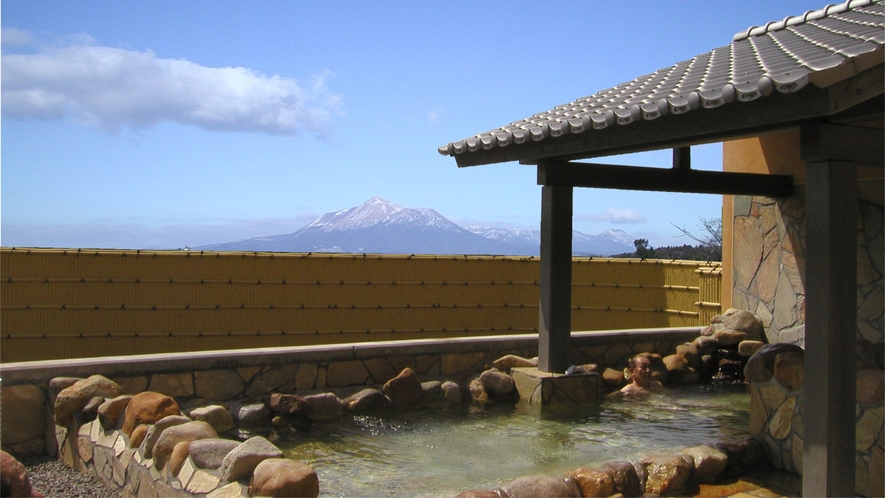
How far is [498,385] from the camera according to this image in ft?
28.5

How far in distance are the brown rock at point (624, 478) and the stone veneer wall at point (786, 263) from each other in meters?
3.59

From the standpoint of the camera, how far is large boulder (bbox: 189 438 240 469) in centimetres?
526

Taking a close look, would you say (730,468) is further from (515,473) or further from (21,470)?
(21,470)

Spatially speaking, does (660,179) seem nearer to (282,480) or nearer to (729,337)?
(729,337)

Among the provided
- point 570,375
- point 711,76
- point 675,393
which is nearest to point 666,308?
point 675,393

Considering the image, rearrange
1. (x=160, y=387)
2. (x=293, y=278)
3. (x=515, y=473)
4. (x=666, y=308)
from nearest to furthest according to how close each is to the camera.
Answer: (x=515, y=473)
(x=160, y=387)
(x=293, y=278)
(x=666, y=308)

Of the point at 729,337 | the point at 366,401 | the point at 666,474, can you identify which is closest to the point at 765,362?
the point at 666,474

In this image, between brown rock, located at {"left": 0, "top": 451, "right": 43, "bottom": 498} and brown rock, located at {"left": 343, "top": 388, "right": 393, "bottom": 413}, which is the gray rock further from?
brown rock, located at {"left": 0, "top": 451, "right": 43, "bottom": 498}

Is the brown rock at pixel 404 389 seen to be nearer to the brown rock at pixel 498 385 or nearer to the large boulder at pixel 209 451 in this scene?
the brown rock at pixel 498 385

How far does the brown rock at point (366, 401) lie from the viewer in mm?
8016

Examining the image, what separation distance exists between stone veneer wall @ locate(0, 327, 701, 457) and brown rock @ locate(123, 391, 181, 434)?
1.00 metres

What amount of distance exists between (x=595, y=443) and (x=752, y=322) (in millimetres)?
4481

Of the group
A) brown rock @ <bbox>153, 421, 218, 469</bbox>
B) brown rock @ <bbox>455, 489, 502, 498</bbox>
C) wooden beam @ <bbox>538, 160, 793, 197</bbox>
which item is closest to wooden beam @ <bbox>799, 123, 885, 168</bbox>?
brown rock @ <bbox>455, 489, 502, 498</bbox>

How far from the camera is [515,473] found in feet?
19.6
